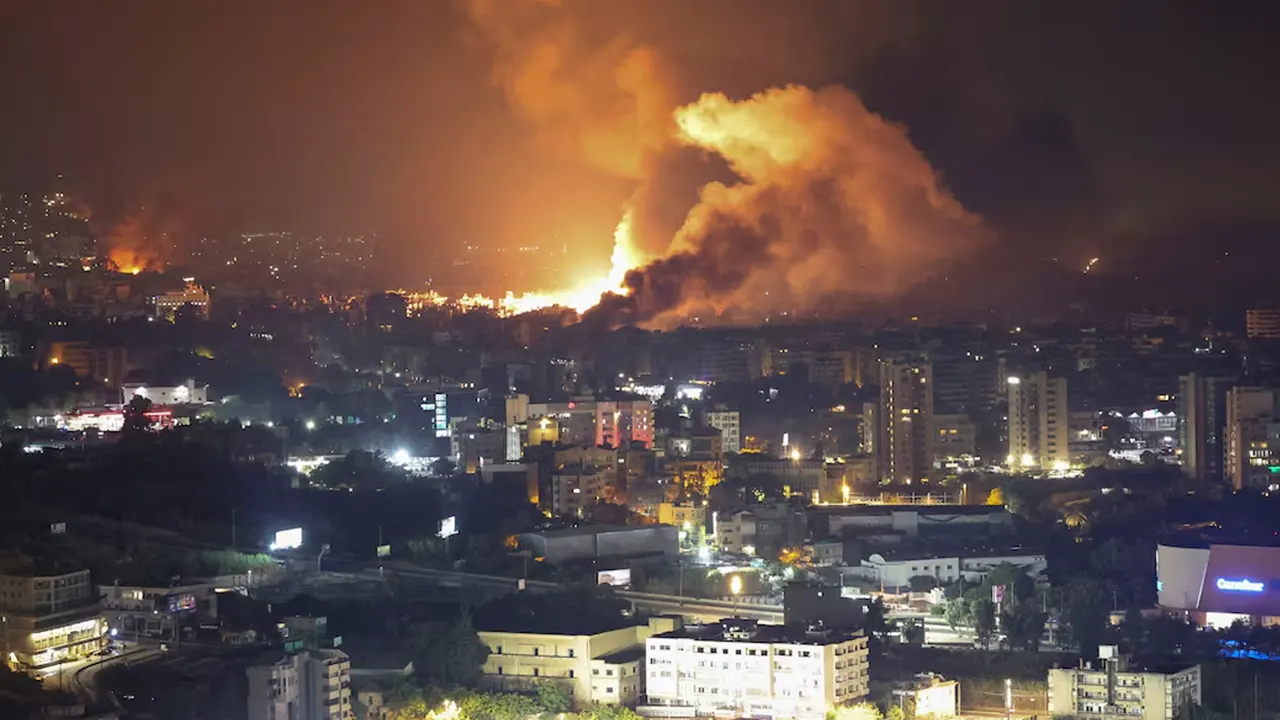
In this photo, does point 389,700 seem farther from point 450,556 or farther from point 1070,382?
point 1070,382

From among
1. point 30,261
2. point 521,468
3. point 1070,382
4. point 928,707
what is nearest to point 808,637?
point 928,707

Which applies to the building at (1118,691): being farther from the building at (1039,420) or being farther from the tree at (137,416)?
the building at (1039,420)

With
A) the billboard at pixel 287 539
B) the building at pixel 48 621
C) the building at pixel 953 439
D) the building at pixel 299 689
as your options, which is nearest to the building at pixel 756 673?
the building at pixel 299 689

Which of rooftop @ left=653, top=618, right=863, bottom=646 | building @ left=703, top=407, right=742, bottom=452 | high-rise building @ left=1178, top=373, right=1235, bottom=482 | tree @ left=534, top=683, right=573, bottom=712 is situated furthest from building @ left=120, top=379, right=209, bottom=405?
tree @ left=534, top=683, right=573, bottom=712

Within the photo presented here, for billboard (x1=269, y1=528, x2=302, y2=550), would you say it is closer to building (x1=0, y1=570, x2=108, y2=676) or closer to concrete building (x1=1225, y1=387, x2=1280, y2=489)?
building (x1=0, y1=570, x2=108, y2=676)

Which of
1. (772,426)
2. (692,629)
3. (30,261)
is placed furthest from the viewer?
(30,261)

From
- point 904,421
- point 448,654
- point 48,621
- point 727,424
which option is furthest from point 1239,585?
point 727,424
